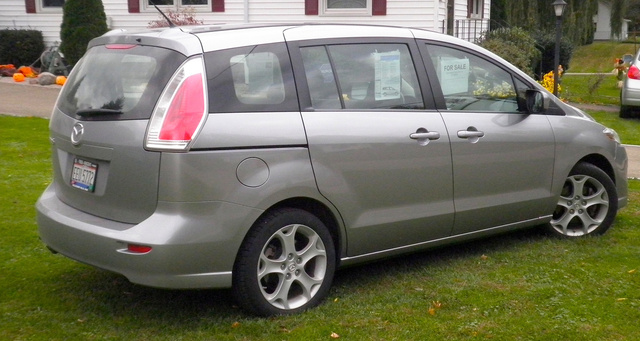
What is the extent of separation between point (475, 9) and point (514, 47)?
5.23 metres

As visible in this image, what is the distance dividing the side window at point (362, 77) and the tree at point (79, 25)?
1358 cm

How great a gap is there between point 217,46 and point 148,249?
115cm

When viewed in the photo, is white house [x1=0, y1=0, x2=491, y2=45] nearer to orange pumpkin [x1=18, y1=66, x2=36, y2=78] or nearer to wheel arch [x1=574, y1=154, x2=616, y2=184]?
orange pumpkin [x1=18, y1=66, x2=36, y2=78]

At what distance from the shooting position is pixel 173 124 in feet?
14.2

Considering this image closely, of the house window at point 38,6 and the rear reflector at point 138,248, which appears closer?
the rear reflector at point 138,248

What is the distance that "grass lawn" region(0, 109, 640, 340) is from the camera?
4.55m

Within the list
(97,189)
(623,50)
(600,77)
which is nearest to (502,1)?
(600,77)

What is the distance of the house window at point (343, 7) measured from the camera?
1769 centimetres

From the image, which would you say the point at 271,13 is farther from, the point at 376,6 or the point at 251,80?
the point at 251,80

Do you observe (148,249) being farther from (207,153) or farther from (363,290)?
(363,290)

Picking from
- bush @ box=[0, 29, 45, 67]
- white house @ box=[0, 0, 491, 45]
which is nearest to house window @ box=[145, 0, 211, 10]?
white house @ box=[0, 0, 491, 45]

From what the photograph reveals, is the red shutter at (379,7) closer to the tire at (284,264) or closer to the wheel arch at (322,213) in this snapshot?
the wheel arch at (322,213)

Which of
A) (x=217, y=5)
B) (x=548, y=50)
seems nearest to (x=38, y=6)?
(x=217, y=5)

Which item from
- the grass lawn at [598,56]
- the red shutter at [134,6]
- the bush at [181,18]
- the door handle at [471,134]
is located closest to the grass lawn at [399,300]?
the door handle at [471,134]
